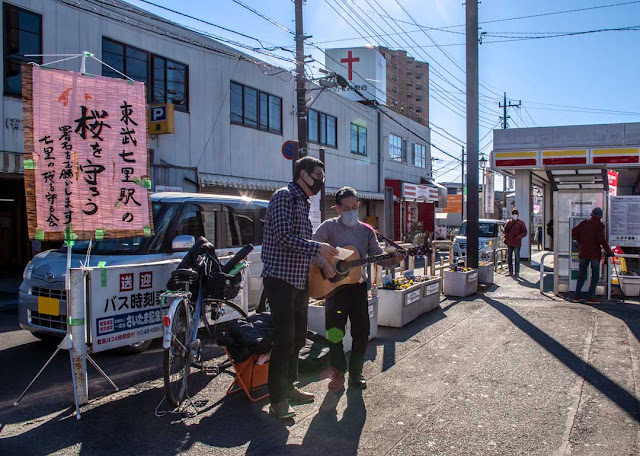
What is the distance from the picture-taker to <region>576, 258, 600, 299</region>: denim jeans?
9398 millimetres

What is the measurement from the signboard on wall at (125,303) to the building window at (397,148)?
28.3 m

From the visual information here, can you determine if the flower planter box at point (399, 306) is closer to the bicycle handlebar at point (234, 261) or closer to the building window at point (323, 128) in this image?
the bicycle handlebar at point (234, 261)

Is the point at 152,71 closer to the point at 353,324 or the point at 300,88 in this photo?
the point at 300,88

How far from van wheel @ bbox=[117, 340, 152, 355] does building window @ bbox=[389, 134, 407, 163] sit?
27.7 m

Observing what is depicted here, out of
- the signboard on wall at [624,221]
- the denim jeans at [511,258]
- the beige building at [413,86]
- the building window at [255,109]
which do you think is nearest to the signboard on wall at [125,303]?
the signboard on wall at [624,221]

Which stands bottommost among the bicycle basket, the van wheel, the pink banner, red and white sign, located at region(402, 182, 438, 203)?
the van wheel

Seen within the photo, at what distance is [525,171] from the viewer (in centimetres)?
1889

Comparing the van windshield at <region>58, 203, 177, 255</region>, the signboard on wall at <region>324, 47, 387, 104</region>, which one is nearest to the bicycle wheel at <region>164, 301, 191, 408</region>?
the van windshield at <region>58, 203, 177, 255</region>

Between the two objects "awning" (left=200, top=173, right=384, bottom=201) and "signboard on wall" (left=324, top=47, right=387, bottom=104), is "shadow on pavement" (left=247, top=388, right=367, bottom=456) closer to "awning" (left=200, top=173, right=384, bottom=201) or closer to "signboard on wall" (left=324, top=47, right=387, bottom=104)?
"awning" (left=200, top=173, right=384, bottom=201)

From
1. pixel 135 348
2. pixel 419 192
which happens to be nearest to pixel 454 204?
pixel 419 192

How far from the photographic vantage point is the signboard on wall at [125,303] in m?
4.50

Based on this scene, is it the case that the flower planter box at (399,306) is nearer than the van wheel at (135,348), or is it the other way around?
the van wheel at (135,348)

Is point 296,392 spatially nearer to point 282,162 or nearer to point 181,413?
point 181,413

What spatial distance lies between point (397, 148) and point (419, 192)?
362 centimetres
